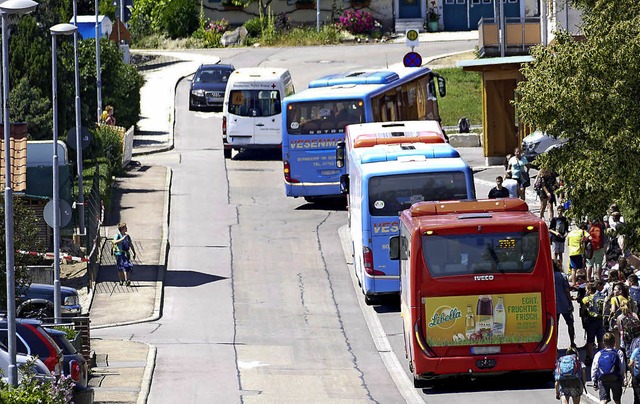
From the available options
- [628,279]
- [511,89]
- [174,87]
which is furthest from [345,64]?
[628,279]

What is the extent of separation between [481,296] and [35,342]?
6653 mm

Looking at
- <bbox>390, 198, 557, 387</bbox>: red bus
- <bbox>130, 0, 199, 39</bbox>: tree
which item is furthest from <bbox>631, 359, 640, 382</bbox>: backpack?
<bbox>130, 0, 199, 39</bbox>: tree

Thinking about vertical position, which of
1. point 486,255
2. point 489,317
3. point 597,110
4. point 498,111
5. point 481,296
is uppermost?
point 597,110

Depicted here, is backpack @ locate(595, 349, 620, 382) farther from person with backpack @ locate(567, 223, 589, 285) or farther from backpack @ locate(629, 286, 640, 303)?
person with backpack @ locate(567, 223, 589, 285)

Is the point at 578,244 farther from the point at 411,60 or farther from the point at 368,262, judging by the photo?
the point at 411,60

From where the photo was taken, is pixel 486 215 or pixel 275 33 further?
pixel 275 33

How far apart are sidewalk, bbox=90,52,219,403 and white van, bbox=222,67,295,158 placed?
2701mm

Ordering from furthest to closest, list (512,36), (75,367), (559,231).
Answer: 1. (512,36)
2. (559,231)
3. (75,367)

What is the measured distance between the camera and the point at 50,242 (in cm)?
3288

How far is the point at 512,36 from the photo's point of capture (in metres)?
51.9

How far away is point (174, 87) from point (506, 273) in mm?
40880

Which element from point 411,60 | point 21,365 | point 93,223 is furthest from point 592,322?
point 411,60

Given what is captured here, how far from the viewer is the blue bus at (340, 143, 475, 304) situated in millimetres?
27422

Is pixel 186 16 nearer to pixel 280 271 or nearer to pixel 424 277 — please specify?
pixel 280 271
